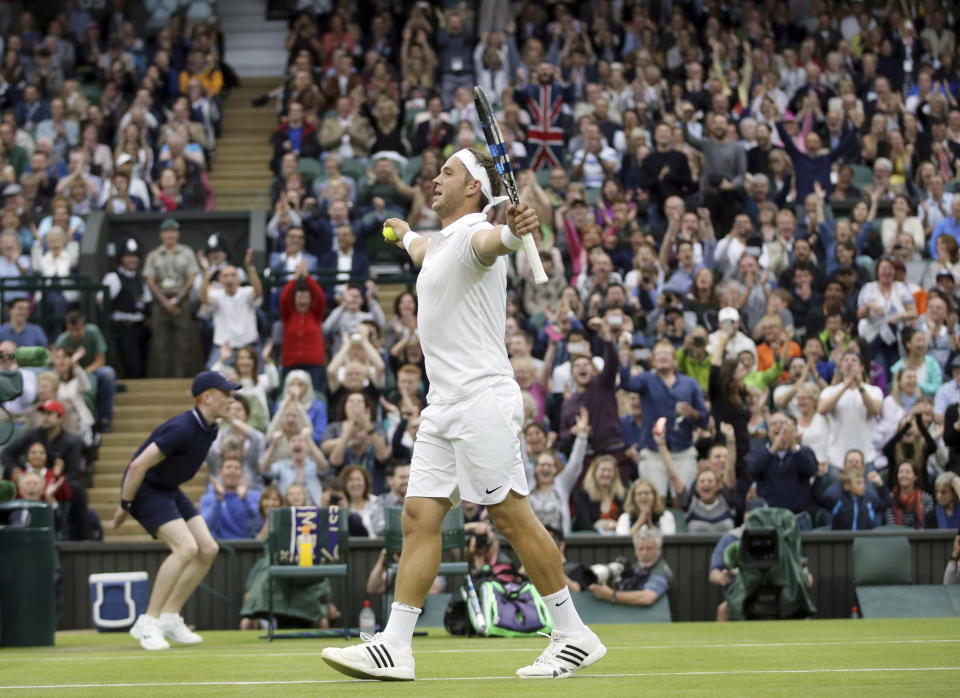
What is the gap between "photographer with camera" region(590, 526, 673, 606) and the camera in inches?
551

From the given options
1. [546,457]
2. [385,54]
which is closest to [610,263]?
[546,457]

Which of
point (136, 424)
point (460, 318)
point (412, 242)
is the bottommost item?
point (136, 424)

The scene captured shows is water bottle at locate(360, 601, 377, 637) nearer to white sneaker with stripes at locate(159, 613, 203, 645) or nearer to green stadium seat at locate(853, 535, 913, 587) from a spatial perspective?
white sneaker with stripes at locate(159, 613, 203, 645)

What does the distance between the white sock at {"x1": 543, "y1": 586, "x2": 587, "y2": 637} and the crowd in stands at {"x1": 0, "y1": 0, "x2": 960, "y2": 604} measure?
7.25 metres

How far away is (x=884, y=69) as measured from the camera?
939 inches

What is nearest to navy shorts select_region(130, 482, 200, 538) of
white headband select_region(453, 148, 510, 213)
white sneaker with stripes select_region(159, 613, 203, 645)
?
white sneaker with stripes select_region(159, 613, 203, 645)

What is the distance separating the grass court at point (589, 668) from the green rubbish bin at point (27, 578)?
32 cm

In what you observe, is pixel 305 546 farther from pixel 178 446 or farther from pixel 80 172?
pixel 80 172

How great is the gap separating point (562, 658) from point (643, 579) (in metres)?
7.15

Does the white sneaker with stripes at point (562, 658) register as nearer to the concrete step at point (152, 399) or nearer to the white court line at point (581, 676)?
the white court line at point (581, 676)

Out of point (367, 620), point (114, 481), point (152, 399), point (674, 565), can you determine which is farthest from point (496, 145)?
point (152, 399)

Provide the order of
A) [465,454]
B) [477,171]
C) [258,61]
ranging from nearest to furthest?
[465,454] < [477,171] < [258,61]

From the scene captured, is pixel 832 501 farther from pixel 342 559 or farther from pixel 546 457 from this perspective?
pixel 342 559

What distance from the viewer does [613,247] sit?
1917cm
